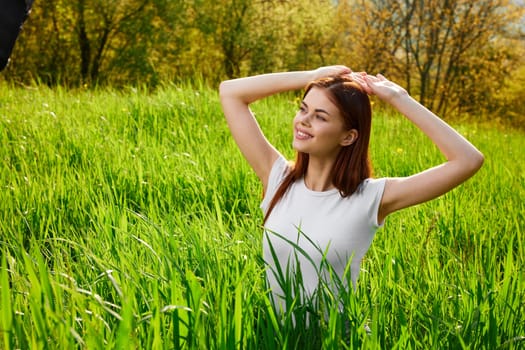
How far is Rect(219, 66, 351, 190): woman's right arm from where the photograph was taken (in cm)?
224

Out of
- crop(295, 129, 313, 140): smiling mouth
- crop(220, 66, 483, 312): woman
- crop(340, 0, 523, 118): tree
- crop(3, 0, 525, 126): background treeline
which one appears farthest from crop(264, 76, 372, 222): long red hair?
crop(340, 0, 523, 118): tree

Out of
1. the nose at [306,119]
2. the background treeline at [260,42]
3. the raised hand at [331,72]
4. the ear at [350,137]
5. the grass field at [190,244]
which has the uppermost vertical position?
the background treeline at [260,42]

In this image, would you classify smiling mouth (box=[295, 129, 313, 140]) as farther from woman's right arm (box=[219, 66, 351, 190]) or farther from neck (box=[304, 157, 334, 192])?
woman's right arm (box=[219, 66, 351, 190])

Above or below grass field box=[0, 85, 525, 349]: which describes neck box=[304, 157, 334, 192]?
above

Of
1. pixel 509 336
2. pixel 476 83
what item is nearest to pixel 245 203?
pixel 509 336

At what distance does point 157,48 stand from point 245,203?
66.3 feet

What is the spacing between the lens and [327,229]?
6.51 ft

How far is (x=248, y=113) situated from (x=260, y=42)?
25.8 metres

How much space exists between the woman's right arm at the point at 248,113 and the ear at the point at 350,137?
31cm

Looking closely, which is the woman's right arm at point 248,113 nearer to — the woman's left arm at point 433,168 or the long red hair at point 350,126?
the long red hair at point 350,126

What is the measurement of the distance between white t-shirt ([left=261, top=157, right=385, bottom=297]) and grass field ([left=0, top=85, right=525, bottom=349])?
0.11m

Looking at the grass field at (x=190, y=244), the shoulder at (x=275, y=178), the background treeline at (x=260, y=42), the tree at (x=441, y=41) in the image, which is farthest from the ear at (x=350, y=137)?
the tree at (x=441, y=41)

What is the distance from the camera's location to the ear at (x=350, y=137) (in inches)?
81.3

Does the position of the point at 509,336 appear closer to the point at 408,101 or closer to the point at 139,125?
the point at 408,101
